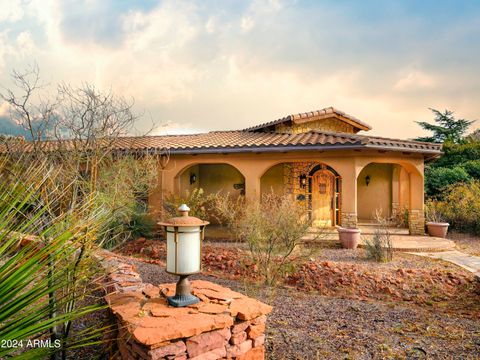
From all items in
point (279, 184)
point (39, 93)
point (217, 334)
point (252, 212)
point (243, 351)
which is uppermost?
point (39, 93)

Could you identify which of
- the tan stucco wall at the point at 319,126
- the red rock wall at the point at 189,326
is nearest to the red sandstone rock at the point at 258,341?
the red rock wall at the point at 189,326

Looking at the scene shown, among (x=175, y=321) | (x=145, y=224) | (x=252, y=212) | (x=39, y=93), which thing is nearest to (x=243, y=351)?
(x=175, y=321)

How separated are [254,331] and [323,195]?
34.8 feet

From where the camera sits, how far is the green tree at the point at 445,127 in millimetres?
25594

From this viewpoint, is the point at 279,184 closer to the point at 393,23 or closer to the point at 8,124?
the point at 393,23

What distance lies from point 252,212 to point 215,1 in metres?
4.71

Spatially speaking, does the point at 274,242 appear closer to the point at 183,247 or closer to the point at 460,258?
the point at 183,247

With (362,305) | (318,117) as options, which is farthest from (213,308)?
(318,117)

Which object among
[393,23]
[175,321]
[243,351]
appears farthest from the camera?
[393,23]

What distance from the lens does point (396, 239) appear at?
10.7 meters

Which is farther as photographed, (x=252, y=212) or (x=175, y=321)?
(x=252, y=212)

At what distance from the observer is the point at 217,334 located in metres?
3.21

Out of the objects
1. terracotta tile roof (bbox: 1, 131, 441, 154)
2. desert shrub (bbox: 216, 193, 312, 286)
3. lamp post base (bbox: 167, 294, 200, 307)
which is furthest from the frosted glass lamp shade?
terracotta tile roof (bbox: 1, 131, 441, 154)

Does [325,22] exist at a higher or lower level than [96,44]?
higher
